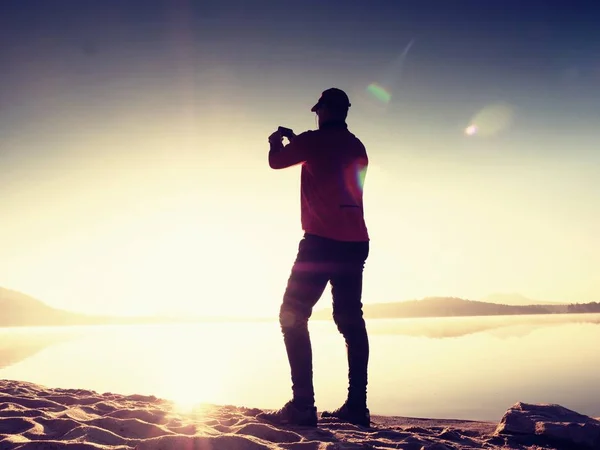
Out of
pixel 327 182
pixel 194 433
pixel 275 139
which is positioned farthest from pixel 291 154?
pixel 194 433

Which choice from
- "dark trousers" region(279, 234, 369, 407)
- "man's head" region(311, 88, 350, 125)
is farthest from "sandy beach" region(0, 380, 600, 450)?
"man's head" region(311, 88, 350, 125)

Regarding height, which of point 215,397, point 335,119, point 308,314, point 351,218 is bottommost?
point 215,397

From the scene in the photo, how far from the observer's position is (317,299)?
156 inches

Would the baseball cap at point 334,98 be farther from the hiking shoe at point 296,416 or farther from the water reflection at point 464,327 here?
the water reflection at point 464,327

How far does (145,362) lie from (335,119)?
12.0m

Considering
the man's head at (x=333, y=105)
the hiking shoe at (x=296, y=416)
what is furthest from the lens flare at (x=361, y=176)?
the hiking shoe at (x=296, y=416)

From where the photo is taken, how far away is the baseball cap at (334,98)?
429 cm

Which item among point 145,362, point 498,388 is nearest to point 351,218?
point 498,388

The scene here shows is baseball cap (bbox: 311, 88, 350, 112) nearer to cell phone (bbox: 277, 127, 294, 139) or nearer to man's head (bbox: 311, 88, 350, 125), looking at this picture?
man's head (bbox: 311, 88, 350, 125)

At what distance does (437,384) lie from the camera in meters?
9.36

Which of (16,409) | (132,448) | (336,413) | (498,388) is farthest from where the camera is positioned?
(498,388)

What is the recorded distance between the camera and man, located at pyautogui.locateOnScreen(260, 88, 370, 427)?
3.88m

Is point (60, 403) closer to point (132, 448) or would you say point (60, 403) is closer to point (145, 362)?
point (132, 448)

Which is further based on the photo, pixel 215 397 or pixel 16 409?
pixel 215 397
